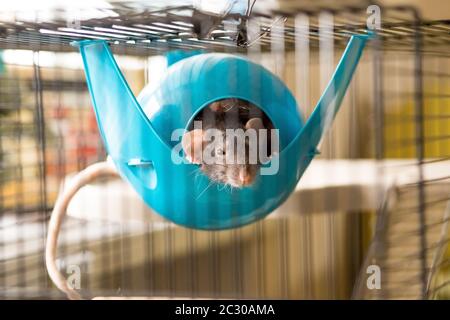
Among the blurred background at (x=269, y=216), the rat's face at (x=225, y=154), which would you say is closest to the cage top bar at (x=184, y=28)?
the blurred background at (x=269, y=216)

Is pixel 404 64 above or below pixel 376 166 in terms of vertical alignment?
above

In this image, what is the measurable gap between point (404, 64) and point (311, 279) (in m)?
0.33

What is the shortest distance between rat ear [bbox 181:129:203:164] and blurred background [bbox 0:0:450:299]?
0.25 ft

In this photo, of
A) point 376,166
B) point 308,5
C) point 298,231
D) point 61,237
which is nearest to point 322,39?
point 308,5

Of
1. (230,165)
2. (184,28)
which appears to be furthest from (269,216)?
(184,28)

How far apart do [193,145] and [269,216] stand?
0.15m

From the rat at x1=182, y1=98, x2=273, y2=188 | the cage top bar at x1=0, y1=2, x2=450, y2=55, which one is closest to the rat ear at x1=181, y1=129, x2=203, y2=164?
the rat at x1=182, y1=98, x2=273, y2=188

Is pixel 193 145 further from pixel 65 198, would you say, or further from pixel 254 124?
pixel 65 198

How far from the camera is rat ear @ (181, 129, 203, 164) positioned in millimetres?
551

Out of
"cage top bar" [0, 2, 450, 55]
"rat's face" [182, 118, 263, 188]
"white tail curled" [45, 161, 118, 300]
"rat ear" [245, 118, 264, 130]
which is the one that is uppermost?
"cage top bar" [0, 2, 450, 55]

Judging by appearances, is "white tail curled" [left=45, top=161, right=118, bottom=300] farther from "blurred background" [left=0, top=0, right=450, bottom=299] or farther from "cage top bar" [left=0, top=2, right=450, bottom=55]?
"cage top bar" [left=0, top=2, right=450, bottom=55]

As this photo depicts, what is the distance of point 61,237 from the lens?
0.72 meters
